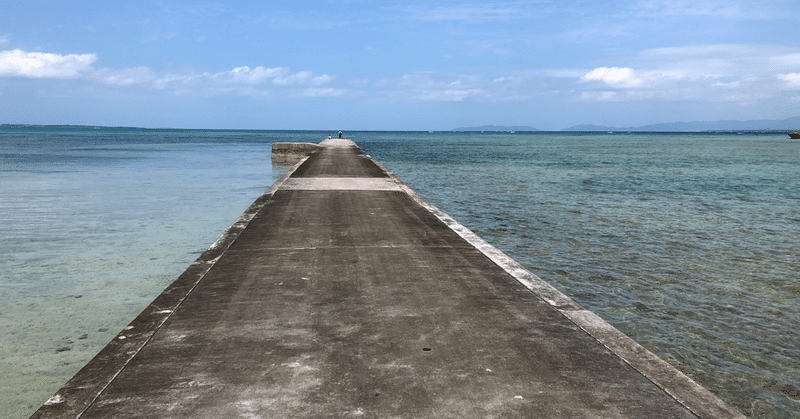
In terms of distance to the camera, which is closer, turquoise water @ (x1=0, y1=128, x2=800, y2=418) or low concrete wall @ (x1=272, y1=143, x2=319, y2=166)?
turquoise water @ (x1=0, y1=128, x2=800, y2=418)

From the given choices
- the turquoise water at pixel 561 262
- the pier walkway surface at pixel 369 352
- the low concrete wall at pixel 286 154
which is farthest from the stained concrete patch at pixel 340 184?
the low concrete wall at pixel 286 154

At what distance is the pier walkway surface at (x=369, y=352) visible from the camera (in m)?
3.60

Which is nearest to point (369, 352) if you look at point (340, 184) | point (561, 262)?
point (561, 262)

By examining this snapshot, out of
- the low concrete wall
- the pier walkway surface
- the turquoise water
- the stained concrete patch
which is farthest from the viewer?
the low concrete wall

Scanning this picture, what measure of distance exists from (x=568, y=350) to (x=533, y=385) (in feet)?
2.63

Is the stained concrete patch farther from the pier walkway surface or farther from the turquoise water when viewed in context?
the pier walkway surface

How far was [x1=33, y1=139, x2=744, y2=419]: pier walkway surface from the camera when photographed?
360 cm

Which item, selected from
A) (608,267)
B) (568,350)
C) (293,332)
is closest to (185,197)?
(608,267)

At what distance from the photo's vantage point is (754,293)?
8094 mm

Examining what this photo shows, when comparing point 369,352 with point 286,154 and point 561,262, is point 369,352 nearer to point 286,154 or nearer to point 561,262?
point 561,262

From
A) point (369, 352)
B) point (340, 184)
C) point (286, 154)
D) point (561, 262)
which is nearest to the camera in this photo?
point (369, 352)

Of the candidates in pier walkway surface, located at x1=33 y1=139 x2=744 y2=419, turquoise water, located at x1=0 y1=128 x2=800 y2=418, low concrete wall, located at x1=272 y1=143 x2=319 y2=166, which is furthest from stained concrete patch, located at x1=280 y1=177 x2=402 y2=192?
low concrete wall, located at x1=272 y1=143 x2=319 y2=166

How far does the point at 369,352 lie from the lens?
438 centimetres

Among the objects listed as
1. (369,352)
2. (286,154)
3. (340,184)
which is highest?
(286,154)
